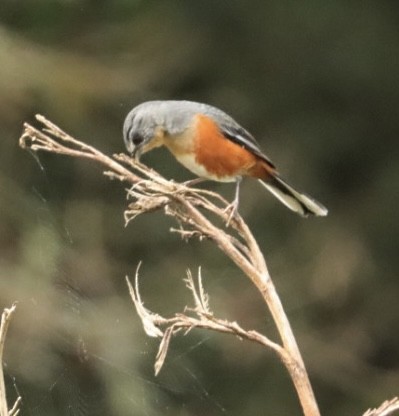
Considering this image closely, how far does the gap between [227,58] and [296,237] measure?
5.76ft

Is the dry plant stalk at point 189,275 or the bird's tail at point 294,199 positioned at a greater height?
the dry plant stalk at point 189,275

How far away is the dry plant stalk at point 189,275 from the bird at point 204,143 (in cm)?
139

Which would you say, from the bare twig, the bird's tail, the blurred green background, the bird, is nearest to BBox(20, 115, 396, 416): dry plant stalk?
the bare twig

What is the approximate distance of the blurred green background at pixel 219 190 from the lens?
903 centimetres

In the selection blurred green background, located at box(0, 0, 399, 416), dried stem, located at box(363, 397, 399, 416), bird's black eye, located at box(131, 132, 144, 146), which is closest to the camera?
dried stem, located at box(363, 397, 399, 416)

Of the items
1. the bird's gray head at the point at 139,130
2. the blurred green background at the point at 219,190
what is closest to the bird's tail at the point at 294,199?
the bird's gray head at the point at 139,130

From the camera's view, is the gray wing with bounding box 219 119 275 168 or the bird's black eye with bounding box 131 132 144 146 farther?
the gray wing with bounding box 219 119 275 168

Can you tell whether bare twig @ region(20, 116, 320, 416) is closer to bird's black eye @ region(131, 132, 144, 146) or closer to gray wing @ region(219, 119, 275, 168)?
bird's black eye @ region(131, 132, 144, 146)

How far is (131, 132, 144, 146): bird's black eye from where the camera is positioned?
3.55 m

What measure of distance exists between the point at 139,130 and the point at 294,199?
0.45m

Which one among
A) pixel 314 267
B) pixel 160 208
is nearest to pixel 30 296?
pixel 314 267

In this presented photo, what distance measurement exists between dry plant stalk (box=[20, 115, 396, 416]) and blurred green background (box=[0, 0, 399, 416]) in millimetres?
5389

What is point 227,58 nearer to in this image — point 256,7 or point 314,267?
point 256,7

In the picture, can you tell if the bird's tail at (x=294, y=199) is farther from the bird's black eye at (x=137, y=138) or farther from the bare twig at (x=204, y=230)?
the bare twig at (x=204, y=230)
